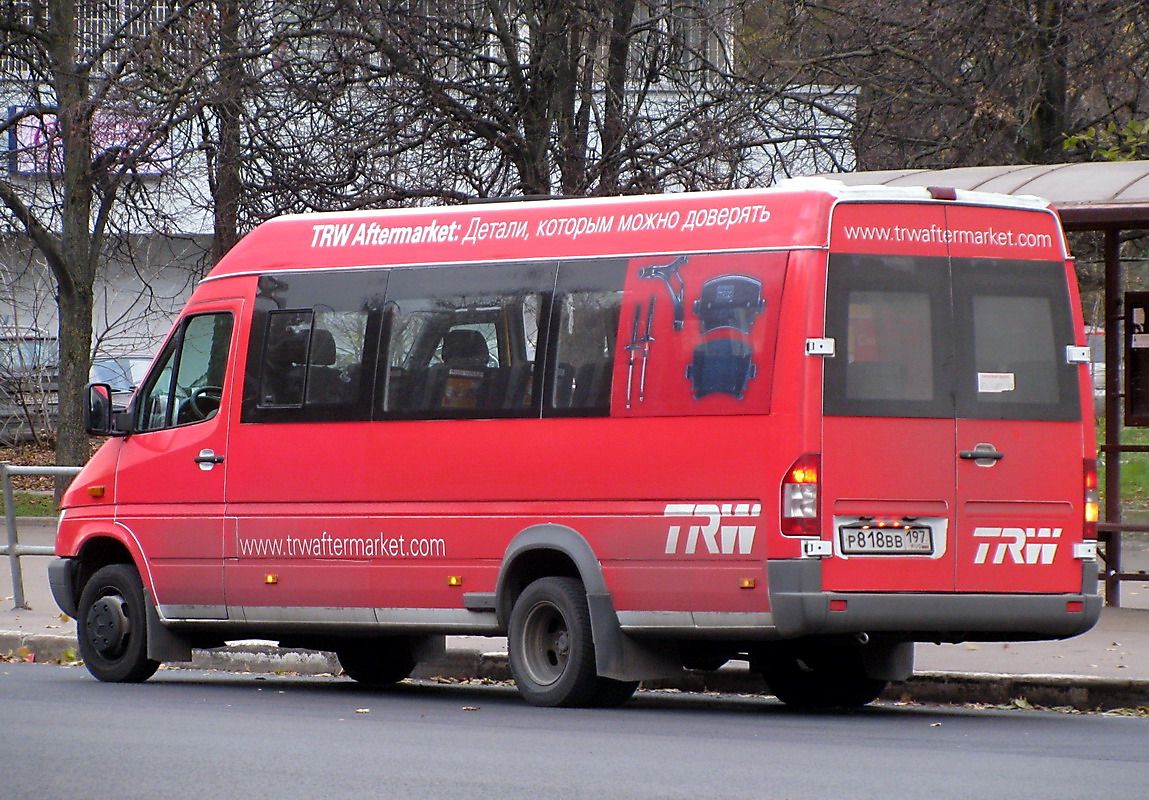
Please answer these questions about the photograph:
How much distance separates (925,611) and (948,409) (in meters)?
0.94

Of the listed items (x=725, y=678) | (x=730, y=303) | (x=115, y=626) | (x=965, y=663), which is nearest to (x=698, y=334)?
(x=730, y=303)

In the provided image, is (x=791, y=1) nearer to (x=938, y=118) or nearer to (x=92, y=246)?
(x=938, y=118)

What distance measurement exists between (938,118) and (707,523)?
46.7 ft

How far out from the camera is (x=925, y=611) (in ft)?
30.8

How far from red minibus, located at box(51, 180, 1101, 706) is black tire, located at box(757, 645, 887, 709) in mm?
17

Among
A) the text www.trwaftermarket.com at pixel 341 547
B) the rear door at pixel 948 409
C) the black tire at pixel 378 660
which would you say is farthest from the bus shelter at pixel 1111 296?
the text www.trwaftermarket.com at pixel 341 547

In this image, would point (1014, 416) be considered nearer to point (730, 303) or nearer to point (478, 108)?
point (730, 303)

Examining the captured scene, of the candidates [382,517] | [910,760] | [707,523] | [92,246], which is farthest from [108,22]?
[910,760]

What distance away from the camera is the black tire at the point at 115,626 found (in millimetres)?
11867

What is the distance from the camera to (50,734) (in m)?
8.61

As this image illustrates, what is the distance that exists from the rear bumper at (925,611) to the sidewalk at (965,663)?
3.50 ft

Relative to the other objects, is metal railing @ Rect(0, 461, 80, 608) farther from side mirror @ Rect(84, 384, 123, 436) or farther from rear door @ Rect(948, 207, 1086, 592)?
rear door @ Rect(948, 207, 1086, 592)

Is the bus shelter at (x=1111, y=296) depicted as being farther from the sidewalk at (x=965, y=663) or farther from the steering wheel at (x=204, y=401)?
the steering wheel at (x=204, y=401)

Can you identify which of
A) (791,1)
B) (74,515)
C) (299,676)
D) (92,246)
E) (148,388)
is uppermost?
(791,1)
